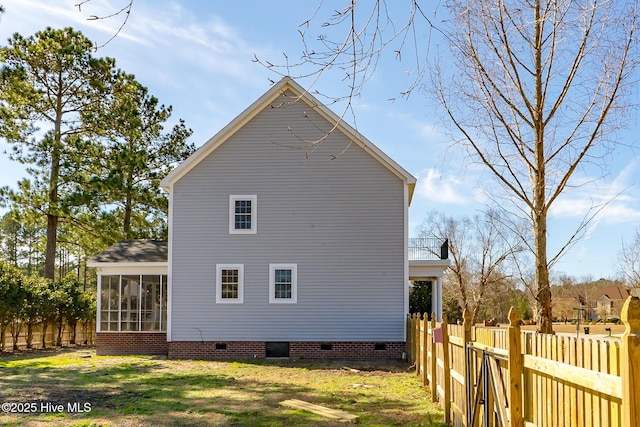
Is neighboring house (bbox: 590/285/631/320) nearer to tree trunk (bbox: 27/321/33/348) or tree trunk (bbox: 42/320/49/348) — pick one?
tree trunk (bbox: 42/320/49/348)

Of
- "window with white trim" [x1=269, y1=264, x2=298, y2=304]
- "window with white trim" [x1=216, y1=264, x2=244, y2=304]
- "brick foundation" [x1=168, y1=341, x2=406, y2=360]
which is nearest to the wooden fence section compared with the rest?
"brick foundation" [x1=168, y1=341, x2=406, y2=360]

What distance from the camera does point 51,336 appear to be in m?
25.2

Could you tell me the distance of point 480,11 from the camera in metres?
9.48

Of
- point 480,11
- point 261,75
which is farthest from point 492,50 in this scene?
point 261,75

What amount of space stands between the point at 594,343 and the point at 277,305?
15.7 metres

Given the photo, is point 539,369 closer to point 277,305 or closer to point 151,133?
point 277,305

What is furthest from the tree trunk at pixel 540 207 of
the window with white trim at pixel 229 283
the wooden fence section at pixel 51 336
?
the wooden fence section at pixel 51 336

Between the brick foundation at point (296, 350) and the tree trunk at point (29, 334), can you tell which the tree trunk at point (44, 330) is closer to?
the tree trunk at point (29, 334)

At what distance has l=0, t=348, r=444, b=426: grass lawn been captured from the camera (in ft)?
31.5

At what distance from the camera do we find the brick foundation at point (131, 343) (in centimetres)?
2030

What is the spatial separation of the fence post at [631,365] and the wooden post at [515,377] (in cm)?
206

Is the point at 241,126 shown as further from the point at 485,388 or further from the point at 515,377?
the point at 515,377

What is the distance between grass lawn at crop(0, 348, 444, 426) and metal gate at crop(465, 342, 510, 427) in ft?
6.71

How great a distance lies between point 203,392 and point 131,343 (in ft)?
29.5
